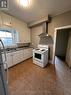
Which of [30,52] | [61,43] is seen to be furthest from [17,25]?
[61,43]

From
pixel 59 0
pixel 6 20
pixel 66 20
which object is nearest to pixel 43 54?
pixel 66 20

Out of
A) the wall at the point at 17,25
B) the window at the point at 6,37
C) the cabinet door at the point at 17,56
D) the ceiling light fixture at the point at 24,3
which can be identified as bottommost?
the cabinet door at the point at 17,56

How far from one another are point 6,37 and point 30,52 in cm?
191

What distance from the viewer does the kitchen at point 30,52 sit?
2.04 m

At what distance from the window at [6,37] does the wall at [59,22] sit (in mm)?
2389

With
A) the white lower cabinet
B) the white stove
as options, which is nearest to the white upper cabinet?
the white lower cabinet

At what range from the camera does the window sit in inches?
143

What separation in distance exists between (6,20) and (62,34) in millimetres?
4012

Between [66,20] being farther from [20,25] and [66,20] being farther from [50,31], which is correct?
[20,25]

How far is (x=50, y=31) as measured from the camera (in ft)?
12.3

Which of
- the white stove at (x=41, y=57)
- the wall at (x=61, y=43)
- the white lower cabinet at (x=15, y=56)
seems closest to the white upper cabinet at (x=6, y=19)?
the white lower cabinet at (x=15, y=56)

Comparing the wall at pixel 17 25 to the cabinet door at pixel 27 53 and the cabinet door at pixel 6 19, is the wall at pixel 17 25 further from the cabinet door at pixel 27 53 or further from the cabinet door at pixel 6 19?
the cabinet door at pixel 27 53

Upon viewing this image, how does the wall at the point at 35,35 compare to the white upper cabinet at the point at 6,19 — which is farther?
the wall at the point at 35,35

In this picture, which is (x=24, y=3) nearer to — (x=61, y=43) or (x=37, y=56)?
(x=37, y=56)
